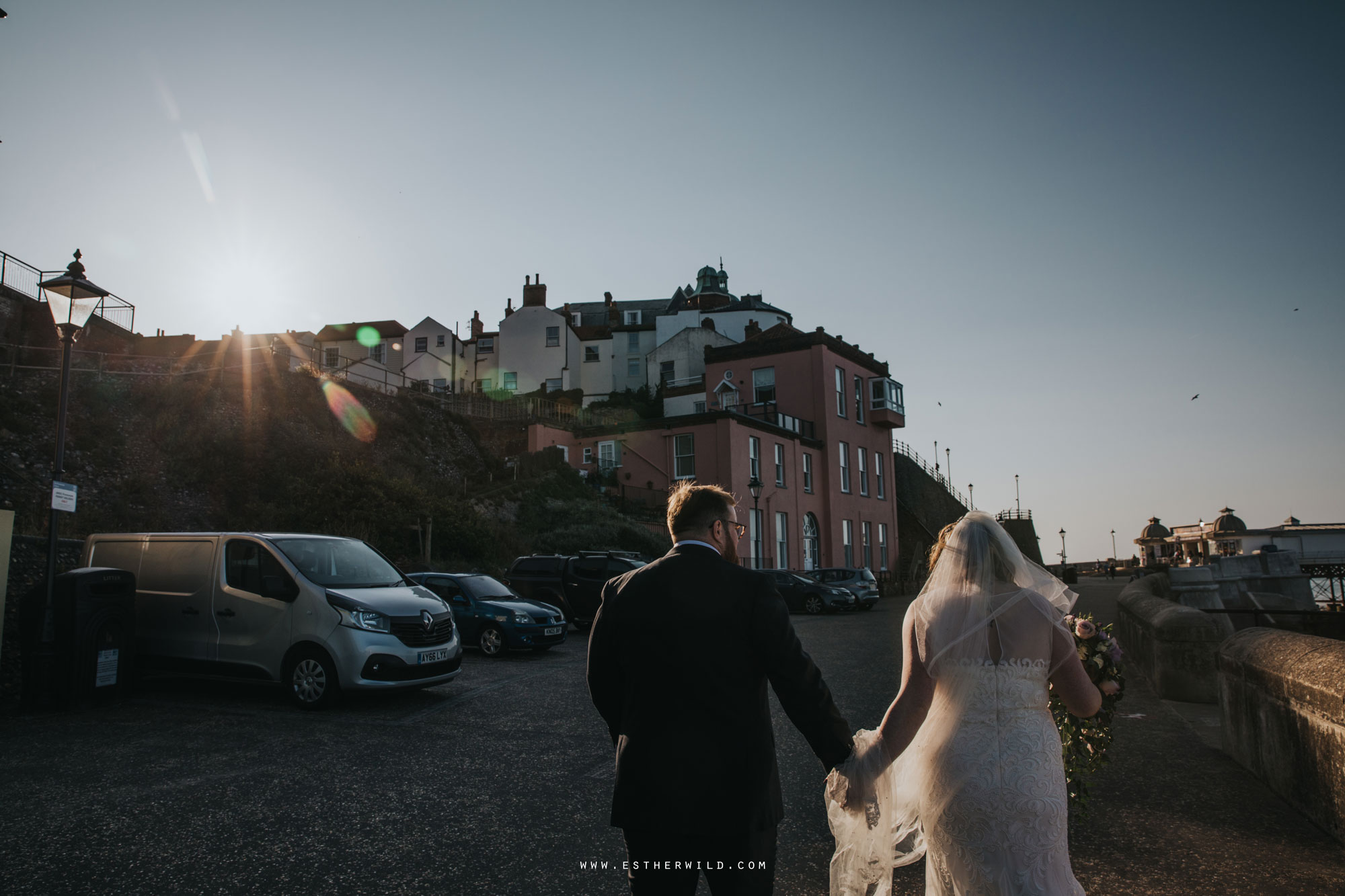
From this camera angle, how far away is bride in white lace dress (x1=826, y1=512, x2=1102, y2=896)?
9.32ft

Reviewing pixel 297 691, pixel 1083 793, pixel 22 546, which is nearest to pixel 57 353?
pixel 22 546

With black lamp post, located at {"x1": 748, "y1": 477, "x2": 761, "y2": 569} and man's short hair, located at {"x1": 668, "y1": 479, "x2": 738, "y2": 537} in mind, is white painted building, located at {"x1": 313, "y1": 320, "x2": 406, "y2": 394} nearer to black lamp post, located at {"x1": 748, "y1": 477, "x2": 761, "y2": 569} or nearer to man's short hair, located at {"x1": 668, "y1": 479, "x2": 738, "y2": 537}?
black lamp post, located at {"x1": 748, "y1": 477, "x2": 761, "y2": 569}

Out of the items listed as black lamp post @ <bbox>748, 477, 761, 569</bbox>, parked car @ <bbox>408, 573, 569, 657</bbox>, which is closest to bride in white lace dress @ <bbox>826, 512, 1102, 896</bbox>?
parked car @ <bbox>408, 573, 569, 657</bbox>

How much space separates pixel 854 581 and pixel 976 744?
2528 centimetres

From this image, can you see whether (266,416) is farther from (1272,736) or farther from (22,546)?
(1272,736)

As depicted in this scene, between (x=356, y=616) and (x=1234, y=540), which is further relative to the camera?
(x=1234, y=540)

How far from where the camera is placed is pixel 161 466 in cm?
2159

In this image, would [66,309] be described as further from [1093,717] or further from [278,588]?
[1093,717]

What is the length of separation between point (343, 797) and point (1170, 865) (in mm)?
5375

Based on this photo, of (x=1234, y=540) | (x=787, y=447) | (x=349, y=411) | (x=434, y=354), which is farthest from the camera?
(x=434, y=354)

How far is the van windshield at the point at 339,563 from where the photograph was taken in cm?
967

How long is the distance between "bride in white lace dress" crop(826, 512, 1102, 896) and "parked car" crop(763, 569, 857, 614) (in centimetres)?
2297

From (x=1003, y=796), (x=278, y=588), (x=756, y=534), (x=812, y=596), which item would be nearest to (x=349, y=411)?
(x=756, y=534)

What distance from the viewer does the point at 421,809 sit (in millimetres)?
5652
